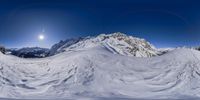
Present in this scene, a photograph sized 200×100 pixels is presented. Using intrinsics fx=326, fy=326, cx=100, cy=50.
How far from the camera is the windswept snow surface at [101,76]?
37.4ft

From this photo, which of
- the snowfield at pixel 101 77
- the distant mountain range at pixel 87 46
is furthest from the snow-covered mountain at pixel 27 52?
the snowfield at pixel 101 77

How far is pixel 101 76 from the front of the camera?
12.8m

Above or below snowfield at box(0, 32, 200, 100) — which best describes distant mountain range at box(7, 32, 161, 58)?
above

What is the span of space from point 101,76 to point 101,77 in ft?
0.30

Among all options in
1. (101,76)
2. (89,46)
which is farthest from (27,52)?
(101,76)

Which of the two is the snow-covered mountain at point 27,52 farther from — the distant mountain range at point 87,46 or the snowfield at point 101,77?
the snowfield at point 101,77

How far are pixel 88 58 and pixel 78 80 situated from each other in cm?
205

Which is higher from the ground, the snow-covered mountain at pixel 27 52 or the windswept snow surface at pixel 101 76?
the snow-covered mountain at pixel 27 52

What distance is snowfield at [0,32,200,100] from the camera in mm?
11281

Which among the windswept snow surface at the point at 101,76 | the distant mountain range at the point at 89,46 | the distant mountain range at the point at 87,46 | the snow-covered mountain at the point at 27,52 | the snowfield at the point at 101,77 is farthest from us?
the snow-covered mountain at the point at 27,52

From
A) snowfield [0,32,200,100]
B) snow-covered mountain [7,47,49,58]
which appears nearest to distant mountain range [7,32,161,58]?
snow-covered mountain [7,47,49,58]

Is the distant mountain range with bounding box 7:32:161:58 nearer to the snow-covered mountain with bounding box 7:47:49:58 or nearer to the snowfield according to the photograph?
the snow-covered mountain with bounding box 7:47:49:58

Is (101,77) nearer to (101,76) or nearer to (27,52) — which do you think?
(101,76)

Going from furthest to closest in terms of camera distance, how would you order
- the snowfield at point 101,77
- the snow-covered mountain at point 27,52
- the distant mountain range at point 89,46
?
1. the snow-covered mountain at point 27,52
2. the distant mountain range at point 89,46
3. the snowfield at point 101,77
